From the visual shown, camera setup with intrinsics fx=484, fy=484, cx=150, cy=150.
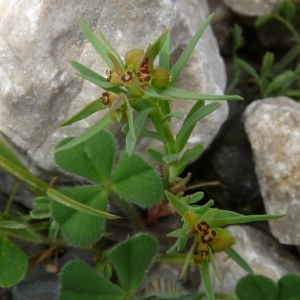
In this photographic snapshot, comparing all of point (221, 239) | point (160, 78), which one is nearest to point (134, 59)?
point (160, 78)

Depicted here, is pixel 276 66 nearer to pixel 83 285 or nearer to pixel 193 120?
pixel 193 120

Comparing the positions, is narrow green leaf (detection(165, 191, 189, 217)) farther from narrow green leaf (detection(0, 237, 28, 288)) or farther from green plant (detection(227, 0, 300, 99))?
green plant (detection(227, 0, 300, 99))

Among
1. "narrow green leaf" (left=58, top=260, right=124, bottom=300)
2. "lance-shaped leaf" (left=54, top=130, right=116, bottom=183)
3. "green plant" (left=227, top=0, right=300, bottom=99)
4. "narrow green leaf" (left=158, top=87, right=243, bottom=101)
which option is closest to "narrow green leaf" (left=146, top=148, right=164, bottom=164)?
"lance-shaped leaf" (left=54, top=130, right=116, bottom=183)

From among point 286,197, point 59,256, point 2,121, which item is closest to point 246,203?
point 286,197

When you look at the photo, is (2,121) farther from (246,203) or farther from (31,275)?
(246,203)

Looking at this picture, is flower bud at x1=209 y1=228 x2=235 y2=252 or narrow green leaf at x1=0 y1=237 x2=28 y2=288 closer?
flower bud at x1=209 y1=228 x2=235 y2=252

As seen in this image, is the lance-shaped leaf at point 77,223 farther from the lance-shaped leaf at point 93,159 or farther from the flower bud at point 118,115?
the flower bud at point 118,115
